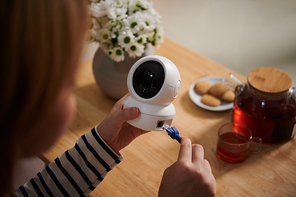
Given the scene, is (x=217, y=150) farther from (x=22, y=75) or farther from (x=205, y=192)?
(x=22, y=75)

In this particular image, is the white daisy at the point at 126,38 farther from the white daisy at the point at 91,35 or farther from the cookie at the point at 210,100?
the cookie at the point at 210,100

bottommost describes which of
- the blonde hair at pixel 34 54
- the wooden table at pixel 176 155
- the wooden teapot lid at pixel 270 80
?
the wooden table at pixel 176 155

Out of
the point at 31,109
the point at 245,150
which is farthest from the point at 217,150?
the point at 31,109

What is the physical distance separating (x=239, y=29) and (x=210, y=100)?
134 centimetres

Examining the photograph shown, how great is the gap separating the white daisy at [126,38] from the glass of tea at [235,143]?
362 millimetres

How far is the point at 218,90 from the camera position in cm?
91

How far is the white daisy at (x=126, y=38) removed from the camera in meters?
0.76

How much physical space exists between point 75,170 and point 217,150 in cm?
39

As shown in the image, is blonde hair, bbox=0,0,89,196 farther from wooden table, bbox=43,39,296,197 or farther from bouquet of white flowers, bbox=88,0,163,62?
bouquet of white flowers, bbox=88,0,163,62

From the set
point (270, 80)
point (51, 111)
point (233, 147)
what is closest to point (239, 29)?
point (270, 80)

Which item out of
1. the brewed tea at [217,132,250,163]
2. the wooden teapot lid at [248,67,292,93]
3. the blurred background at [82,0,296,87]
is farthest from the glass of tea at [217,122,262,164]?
the blurred background at [82,0,296,87]

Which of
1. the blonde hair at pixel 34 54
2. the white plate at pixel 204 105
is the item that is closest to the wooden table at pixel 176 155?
the white plate at pixel 204 105

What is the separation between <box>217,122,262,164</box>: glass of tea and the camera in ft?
2.26

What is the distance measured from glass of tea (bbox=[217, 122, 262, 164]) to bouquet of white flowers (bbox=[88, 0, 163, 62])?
0.35 meters
